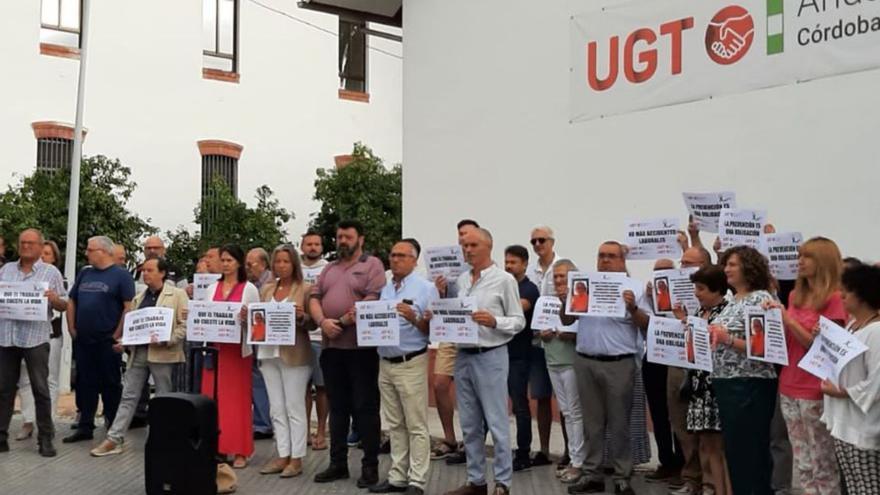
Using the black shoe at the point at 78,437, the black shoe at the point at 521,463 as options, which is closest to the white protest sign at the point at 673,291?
the black shoe at the point at 521,463

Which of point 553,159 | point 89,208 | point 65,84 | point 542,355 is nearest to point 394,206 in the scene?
point 89,208

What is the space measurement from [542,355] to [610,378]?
1.37 metres

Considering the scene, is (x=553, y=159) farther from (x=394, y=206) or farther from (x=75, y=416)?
(x=394, y=206)

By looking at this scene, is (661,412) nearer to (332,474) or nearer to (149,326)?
(332,474)

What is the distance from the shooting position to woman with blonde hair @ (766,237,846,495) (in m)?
5.73

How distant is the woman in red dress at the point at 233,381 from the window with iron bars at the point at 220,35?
18832 mm

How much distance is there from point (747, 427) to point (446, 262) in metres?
2.69

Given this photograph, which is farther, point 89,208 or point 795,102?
point 89,208

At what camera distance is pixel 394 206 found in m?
23.0

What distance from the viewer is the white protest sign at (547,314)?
8148 mm

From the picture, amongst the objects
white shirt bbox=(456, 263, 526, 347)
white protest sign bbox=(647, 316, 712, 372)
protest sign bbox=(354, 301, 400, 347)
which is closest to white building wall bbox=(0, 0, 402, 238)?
protest sign bbox=(354, 301, 400, 347)

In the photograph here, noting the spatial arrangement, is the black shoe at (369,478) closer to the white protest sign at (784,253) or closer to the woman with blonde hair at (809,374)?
the woman with blonde hair at (809,374)

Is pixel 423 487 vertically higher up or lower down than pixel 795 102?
lower down

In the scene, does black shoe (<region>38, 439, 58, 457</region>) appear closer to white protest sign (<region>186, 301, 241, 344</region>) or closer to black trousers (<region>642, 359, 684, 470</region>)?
white protest sign (<region>186, 301, 241, 344</region>)
